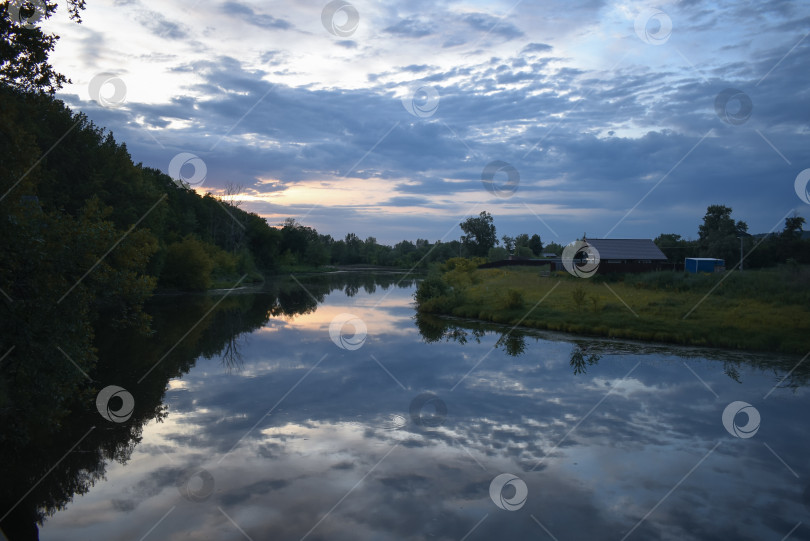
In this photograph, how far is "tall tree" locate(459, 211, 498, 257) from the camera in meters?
112

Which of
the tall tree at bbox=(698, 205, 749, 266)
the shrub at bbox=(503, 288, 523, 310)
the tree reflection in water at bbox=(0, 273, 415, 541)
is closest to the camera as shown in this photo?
the tree reflection in water at bbox=(0, 273, 415, 541)

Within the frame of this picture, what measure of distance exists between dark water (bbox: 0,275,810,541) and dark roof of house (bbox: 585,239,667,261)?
103ft

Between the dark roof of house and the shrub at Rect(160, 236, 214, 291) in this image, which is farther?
the dark roof of house

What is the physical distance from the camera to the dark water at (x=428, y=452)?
7449mm

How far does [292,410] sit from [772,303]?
23032 mm

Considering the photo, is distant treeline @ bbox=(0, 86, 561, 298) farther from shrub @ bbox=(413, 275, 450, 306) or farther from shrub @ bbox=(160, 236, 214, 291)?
shrub @ bbox=(413, 275, 450, 306)

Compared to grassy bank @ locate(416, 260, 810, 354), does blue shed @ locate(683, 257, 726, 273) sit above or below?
above

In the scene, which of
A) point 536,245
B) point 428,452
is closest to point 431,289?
point 428,452

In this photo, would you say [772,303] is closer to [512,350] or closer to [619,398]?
[512,350]

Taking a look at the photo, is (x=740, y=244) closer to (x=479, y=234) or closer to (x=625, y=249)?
(x=625, y=249)

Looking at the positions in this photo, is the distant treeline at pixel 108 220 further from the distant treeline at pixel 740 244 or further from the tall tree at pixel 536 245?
the distant treeline at pixel 740 244

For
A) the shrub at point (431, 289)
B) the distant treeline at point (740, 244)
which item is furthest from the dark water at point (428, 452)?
the distant treeline at point (740, 244)

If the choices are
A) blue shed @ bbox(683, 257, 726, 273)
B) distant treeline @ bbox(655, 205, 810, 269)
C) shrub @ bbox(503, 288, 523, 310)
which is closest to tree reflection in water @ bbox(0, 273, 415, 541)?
shrub @ bbox(503, 288, 523, 310)

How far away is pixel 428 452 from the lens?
33.1ft
